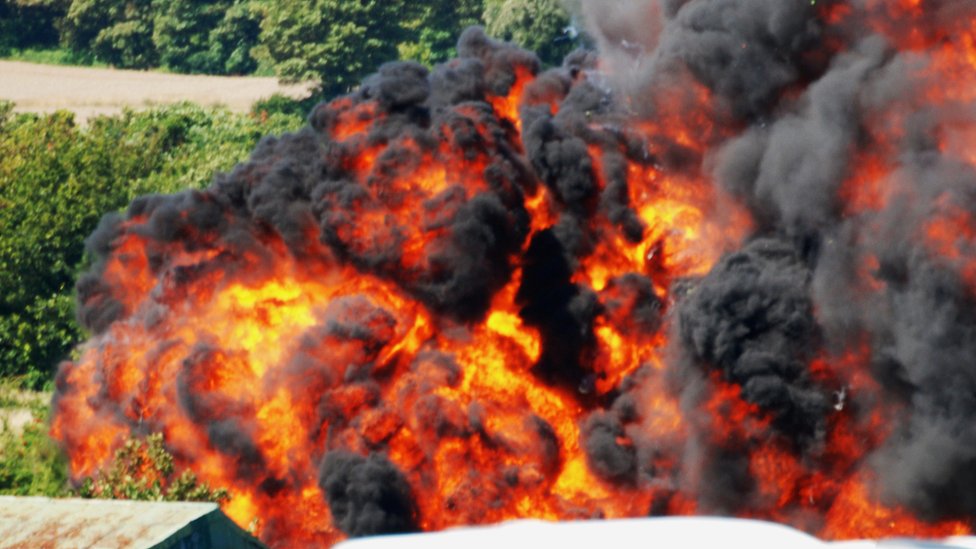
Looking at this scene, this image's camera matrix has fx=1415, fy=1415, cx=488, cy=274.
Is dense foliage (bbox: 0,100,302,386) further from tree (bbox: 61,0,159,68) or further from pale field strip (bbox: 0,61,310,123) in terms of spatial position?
tree (bbox: 61,0,159,68)

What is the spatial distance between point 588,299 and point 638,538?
1650cm

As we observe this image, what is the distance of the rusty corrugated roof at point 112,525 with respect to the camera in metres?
18.7

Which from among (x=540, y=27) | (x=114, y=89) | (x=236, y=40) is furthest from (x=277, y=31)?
(x=540, y=27)

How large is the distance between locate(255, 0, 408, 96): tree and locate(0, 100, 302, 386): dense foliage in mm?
13495

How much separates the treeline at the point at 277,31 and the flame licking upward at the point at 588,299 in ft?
95.3

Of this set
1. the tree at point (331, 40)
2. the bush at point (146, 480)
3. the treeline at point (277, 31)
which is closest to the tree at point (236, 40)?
the treeline at point (277, 31)

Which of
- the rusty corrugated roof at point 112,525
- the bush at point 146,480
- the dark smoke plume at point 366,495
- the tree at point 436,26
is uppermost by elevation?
the rusty corrugated roof at point 112,525

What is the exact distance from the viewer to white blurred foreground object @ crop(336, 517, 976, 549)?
1146 cm

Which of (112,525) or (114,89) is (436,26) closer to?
(114,89)

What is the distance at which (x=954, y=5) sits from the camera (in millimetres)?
26656

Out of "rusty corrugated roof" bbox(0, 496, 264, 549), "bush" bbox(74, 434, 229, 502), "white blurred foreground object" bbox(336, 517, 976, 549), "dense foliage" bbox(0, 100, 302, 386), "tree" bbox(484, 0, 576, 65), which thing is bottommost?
"tree" bbox(484, 0, 576, 65)

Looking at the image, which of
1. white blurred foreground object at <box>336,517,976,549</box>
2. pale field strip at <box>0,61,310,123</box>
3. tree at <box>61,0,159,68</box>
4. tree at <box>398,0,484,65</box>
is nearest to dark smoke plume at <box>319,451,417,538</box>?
white blurred foreground object at <box>336,517,976,549</box>

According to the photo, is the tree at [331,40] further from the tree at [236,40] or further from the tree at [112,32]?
the tree at [112,32]

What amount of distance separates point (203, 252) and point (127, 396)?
11.5ft
